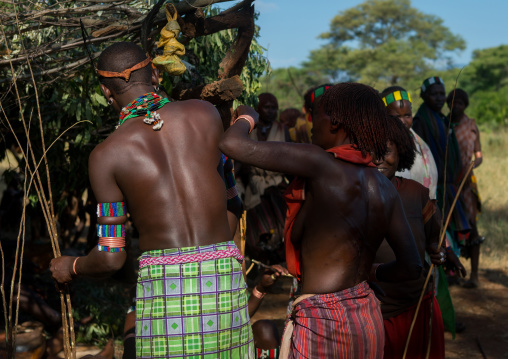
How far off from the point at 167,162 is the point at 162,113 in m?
0.19

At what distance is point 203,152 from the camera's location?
92.0 inches

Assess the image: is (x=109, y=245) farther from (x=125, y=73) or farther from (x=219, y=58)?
(x=219, y=58)

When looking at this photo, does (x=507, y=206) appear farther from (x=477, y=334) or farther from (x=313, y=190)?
(x=313, y=190)

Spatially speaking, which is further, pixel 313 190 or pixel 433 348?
pixel 433 348

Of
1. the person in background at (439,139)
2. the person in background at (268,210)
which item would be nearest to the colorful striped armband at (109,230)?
the person in background at (439,139)

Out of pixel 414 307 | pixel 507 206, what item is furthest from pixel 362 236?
pixel 507 206

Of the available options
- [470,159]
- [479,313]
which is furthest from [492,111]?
[479,313]

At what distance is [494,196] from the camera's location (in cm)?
1176

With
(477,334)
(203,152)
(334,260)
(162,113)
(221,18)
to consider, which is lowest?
(477,334)

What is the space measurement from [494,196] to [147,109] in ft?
34.7

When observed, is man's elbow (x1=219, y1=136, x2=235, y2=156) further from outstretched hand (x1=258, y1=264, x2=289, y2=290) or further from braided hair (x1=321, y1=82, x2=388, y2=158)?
outstretched hand (x1=258, y1=264, x2=289, y2=290)

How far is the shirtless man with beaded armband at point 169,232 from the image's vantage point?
7.40 ft

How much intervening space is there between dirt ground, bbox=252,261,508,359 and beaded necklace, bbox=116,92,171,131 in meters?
3.40

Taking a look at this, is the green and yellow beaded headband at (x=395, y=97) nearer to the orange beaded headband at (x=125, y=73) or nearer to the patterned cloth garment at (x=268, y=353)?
the patterned cloth garment at (x=268, y=353)
